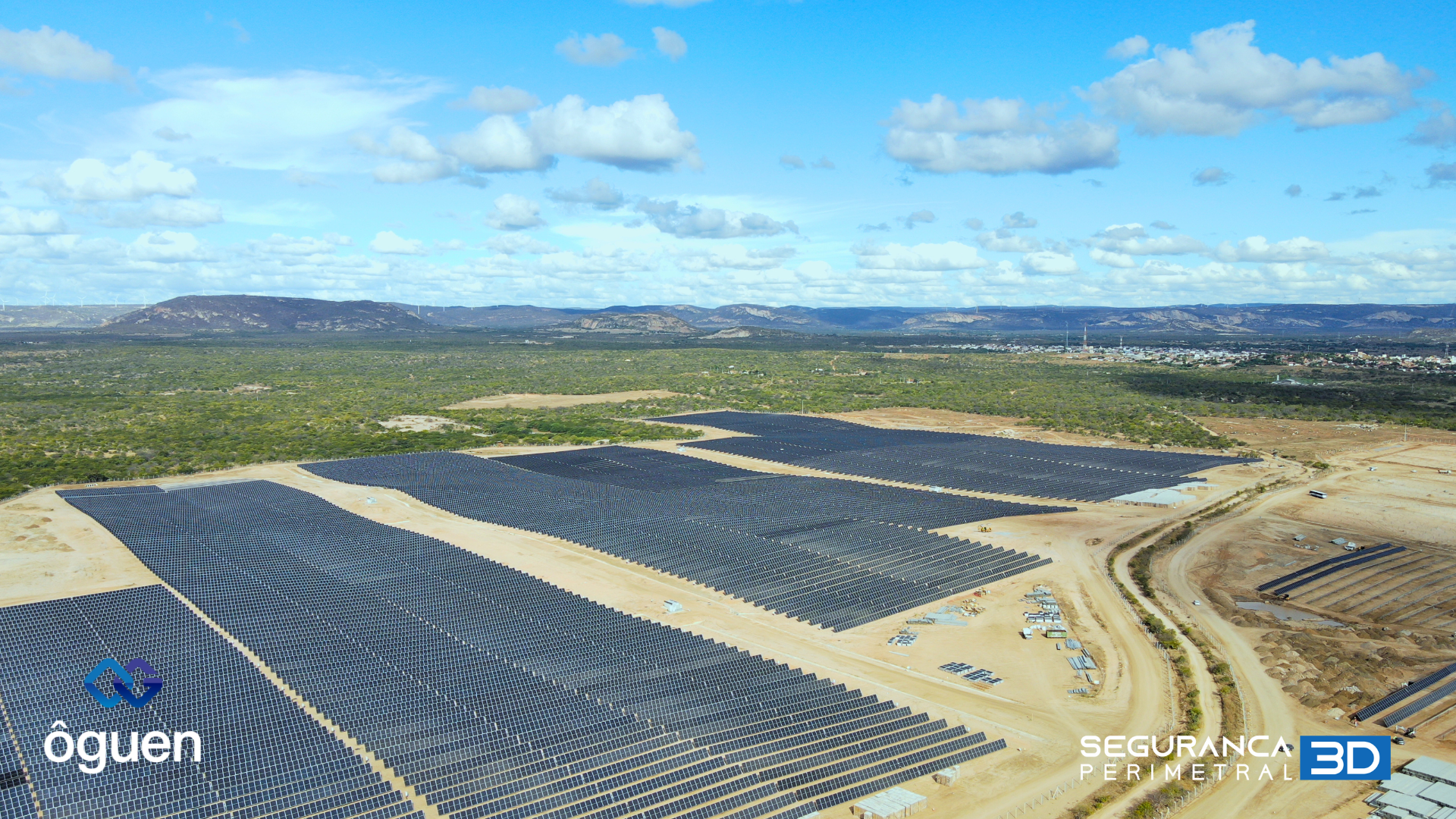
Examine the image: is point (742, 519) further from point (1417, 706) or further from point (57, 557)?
point (57, 557)

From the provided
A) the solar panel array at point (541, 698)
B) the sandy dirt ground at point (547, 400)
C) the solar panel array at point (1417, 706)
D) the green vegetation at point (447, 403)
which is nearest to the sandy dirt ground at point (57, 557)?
the solar panel array at point (541, 698)

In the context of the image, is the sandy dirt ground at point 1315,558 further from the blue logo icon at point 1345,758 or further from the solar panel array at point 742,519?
the solar panel array at point 742,519

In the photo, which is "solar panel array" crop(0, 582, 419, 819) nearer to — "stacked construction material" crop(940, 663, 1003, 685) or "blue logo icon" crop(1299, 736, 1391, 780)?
"stacked construction material" crop(940, 663, 1003, 685)


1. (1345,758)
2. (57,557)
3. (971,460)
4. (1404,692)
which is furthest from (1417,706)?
(57,557)

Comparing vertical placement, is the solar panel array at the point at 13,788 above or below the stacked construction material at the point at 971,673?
above

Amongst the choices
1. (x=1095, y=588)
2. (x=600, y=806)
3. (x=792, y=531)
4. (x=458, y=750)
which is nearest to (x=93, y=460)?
(x=792, y=531)

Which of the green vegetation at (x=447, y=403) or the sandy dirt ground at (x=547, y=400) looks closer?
the green vegetation at (x=447, y=403)

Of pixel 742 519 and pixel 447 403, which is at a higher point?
pixel 447 403
